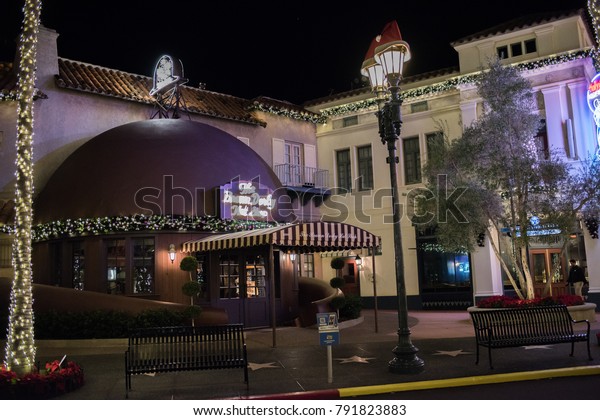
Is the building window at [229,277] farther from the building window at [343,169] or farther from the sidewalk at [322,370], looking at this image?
the building window at [343,169]

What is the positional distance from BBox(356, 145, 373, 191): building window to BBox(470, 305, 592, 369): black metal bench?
15633mm

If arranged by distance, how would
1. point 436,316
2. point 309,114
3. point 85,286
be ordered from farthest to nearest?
point 309,114 < point 436,316 < point 85,286

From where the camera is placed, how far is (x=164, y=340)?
9.55 meters

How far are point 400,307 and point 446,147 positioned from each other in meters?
10.6

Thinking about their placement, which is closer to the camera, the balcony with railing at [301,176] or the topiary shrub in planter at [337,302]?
the topiary shrub in planter at [337,302]

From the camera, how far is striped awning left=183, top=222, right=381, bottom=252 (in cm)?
1455

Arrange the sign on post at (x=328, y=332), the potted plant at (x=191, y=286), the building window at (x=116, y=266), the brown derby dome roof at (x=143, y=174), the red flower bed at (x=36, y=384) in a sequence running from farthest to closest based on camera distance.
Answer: the brown derby dome roof at (x=143, y=174)
the building window at (x=116, y=266)
the potted plant at (x=191, y=286)
the sign on post at (x=328, y=332)
the red flower bed at (x=36, y=384)

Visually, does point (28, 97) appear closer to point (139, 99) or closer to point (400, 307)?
point (400, 307)

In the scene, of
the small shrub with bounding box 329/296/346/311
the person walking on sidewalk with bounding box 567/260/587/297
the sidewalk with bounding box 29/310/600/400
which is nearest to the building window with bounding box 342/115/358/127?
the person walking on sidewalk with bounding box 567/260/587/297

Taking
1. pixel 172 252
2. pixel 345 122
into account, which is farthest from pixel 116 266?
pixel 345 122

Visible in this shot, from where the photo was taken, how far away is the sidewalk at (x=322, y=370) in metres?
8.92

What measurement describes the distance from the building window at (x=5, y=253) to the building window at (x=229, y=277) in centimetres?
693

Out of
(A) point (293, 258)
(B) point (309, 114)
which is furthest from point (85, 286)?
(B) point (309, 114)

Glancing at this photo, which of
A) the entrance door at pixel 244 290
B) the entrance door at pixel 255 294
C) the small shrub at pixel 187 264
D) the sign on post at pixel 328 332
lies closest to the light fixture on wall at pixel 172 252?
the small shrub at pixel 187 264
